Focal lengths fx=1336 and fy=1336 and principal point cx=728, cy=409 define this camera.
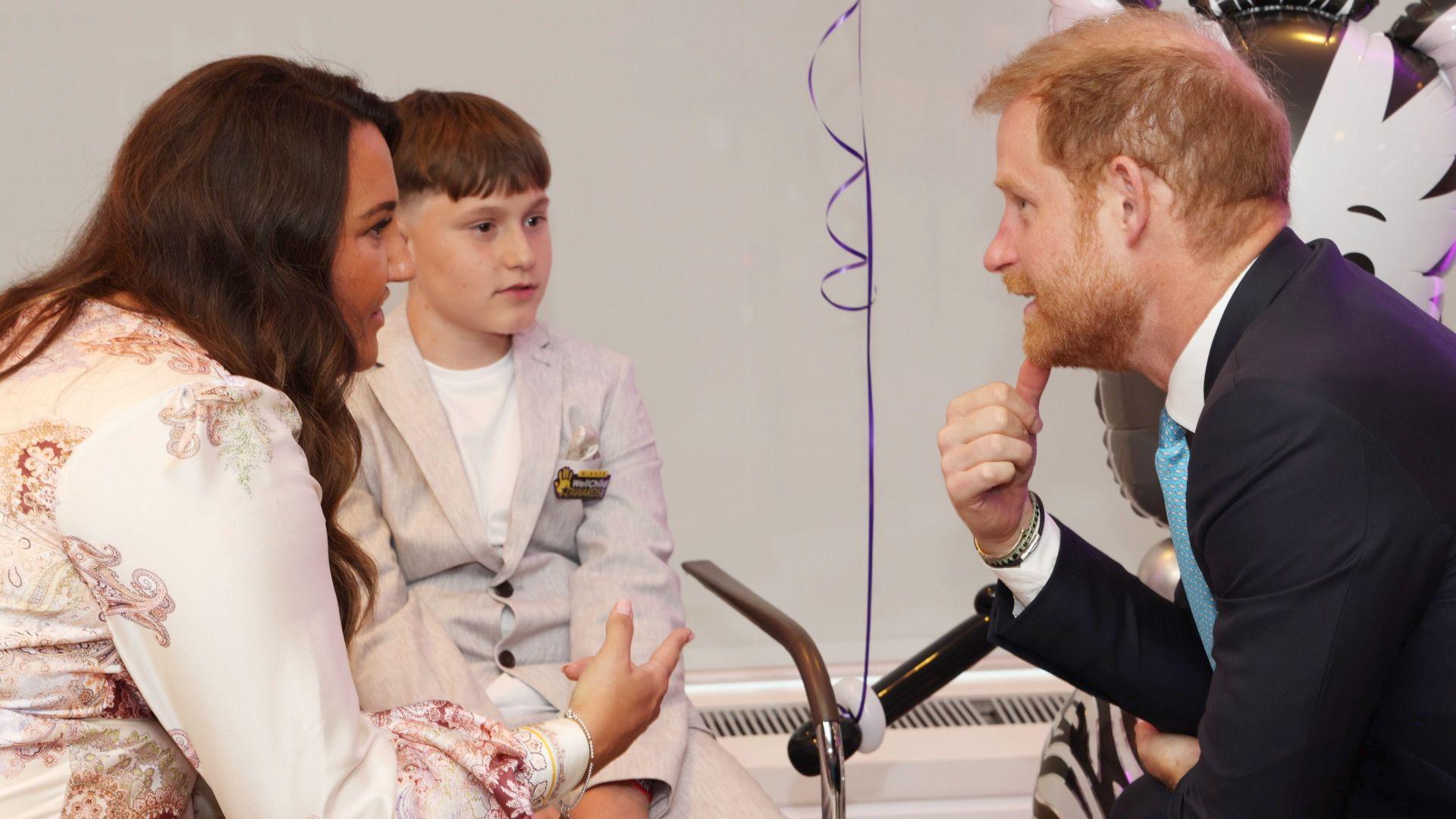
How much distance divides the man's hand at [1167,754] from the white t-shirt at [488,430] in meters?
0.95

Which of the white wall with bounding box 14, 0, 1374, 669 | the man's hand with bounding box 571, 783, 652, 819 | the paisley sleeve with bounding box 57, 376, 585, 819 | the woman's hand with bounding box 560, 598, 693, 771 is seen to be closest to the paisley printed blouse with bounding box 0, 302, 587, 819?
the paisley sleeve with bounding box 57, 376, 585, 819

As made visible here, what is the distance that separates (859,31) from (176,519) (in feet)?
6.52

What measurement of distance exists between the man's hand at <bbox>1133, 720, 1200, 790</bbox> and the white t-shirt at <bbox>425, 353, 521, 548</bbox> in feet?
3.10

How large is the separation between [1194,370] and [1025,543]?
0.94 ft

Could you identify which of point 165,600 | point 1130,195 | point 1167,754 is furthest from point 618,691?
point 1130,195

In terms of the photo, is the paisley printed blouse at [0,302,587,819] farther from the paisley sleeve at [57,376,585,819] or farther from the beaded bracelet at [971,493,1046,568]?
the beaded bracelet at [971,493,1046,568]

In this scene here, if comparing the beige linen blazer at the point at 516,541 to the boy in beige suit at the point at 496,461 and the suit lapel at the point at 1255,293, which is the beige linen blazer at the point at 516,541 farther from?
the suit lapel at the point at 1255,293

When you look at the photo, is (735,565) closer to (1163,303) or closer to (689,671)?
(689,671)

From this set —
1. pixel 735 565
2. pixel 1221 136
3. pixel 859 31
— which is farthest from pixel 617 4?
pixel 1221 136

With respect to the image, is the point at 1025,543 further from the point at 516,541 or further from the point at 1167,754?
the point at 516,541

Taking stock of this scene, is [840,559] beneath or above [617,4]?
beneath

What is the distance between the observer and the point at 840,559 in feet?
9.66

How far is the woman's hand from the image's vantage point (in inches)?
54.3

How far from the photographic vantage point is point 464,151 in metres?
2.00
